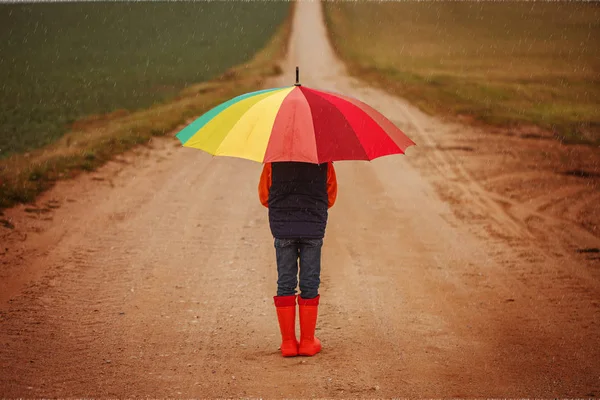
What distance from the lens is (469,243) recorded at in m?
8.26

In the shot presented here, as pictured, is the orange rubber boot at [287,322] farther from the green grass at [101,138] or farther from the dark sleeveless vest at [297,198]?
the green grass at [101,138]

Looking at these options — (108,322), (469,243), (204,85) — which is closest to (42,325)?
(108,322)

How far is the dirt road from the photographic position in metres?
→ 4.53

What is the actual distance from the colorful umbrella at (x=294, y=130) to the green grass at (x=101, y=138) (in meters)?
5.77

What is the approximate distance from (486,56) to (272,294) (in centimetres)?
2969

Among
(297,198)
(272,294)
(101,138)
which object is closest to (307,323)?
(297,198)

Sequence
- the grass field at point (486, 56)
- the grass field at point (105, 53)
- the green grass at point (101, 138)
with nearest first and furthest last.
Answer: the green grass at point (101, 138)
the grass field at point (486, 56)
the grass field at point (105, 53)

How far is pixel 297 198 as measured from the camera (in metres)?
4.59

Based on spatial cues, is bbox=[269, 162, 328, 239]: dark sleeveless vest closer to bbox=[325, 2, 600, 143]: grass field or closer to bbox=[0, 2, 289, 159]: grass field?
bbox=[0, 2, 289, 159]: grass field

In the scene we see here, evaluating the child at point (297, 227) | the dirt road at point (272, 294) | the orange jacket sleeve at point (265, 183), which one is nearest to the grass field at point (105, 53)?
the dirt road at point (272, 294)

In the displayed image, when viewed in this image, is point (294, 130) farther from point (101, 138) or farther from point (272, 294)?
point (101, 138)

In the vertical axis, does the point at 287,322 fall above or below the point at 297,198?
below

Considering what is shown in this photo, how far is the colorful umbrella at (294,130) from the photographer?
4141mm

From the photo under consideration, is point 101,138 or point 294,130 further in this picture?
point 101,138
